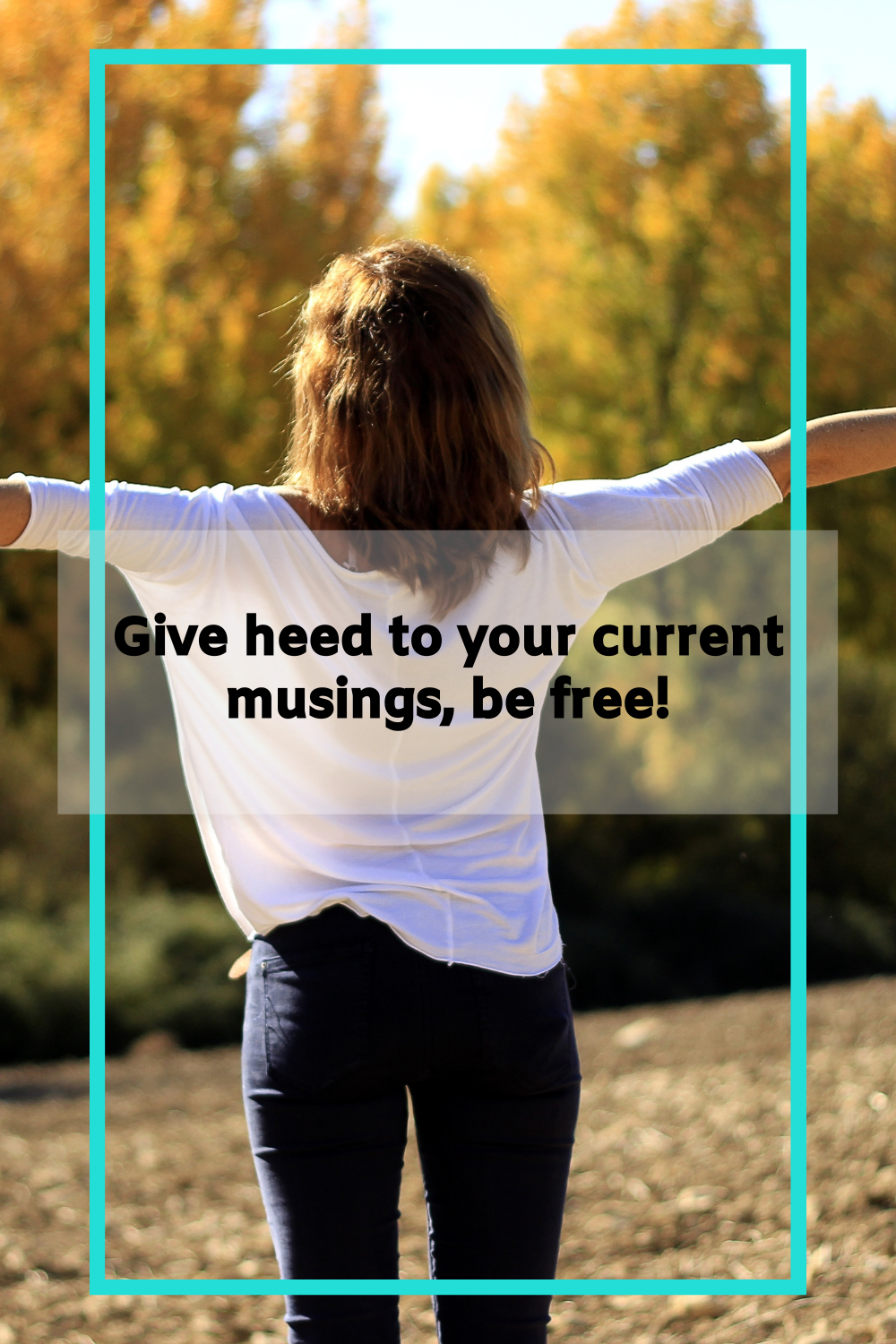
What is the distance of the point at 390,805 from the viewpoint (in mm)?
1226

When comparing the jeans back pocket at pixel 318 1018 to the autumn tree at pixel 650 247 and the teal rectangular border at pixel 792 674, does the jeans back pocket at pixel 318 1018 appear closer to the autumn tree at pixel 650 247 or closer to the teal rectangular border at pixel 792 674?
the teal rectangular border at pixel 792 674

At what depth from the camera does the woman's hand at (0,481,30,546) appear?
1.17m

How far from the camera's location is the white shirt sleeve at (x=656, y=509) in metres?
1.30

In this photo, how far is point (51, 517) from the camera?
3.89 feet

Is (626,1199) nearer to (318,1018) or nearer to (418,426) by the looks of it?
(318,1018)

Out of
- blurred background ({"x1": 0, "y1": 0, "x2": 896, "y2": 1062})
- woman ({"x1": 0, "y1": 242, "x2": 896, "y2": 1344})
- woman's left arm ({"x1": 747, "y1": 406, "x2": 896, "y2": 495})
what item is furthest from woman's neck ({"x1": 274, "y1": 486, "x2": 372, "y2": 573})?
blurred background ({"x1": 0, "y1": 0, "x2": 896, "y2": 1062})

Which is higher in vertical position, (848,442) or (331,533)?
(848,442)

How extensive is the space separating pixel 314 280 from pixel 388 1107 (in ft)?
21.9

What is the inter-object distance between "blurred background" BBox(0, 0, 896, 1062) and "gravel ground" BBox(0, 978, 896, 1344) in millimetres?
1909

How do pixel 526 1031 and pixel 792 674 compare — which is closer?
pixel 526 1031

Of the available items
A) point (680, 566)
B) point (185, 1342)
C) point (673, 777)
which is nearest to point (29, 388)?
point (680, 566)

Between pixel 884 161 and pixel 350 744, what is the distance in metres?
6.86

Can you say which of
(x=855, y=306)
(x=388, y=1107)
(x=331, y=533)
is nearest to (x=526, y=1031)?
(x=388, y=1107)

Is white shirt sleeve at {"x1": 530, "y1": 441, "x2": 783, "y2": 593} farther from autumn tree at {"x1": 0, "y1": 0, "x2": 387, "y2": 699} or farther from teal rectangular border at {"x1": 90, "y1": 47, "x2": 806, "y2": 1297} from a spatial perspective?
autumn tree at {"x1": 0, "y1": 0, "x2": 387, "y2": 699}
